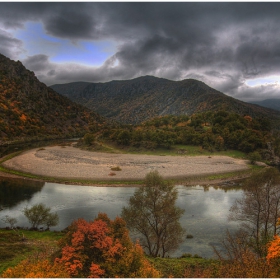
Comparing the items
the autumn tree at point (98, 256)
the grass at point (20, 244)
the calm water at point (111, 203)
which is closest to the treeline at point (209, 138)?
the calm water at point (111, 203)

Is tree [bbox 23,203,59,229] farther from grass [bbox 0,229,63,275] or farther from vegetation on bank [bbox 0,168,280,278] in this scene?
vegetation on bank [bbox 0,168,280,278]

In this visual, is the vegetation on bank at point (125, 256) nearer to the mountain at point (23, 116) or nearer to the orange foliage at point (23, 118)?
the mountain at point (23, 116)

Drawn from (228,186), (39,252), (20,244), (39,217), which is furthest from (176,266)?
(228,186)

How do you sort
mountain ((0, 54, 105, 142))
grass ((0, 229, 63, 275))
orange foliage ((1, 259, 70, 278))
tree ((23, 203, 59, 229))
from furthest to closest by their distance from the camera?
mountain ((0, 54, 105, 142)) < tree ((23, 203, 59, 229)) < grass ((0, 229, 63, 275)) < orange foliage ((1, 259, 70, 278))

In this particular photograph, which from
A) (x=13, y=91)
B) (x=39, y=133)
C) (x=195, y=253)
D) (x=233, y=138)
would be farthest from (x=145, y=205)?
(x=13, y=91)

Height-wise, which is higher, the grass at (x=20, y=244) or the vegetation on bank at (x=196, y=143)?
the vegetation on bank at (x=196, y=143)

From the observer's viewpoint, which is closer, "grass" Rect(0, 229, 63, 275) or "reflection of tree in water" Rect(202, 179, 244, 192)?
"grass" Rect(0, 229, 63, 275)

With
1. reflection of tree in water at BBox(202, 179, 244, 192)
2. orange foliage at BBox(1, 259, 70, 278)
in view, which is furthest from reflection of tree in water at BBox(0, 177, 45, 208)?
reflection of tree in water at BBox(202, 179, 244, 192)
